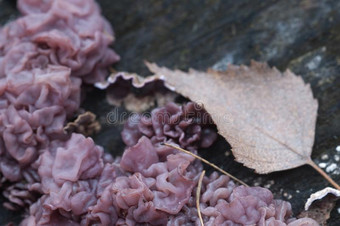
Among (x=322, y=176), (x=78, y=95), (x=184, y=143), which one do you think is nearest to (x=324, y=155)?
(x=322, y=176)

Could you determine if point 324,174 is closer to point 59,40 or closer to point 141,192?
point 141,192

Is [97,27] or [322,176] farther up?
[97,27]

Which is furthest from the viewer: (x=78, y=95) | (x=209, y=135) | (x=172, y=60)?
(x=172, y=60)

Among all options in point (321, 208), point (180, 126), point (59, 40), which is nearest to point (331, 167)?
point (321, 208)

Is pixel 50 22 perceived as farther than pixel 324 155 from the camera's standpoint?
Yes

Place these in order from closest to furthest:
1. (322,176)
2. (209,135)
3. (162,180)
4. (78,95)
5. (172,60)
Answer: (162,180) → (322,176) → (209,135) → (78,95) → (172,60)

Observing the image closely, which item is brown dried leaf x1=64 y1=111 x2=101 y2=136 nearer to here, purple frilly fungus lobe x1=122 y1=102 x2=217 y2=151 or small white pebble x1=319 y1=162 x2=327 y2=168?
purple frilly fungus lobe x1=122 y1=102 x2=217 y2=151

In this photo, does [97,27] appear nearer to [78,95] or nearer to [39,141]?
[78,95]

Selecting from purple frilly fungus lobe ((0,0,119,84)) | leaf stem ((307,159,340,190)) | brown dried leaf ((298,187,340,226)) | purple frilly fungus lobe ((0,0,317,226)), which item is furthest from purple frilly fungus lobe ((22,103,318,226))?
purple frilly fungus lobe ((0,0,119,84))
